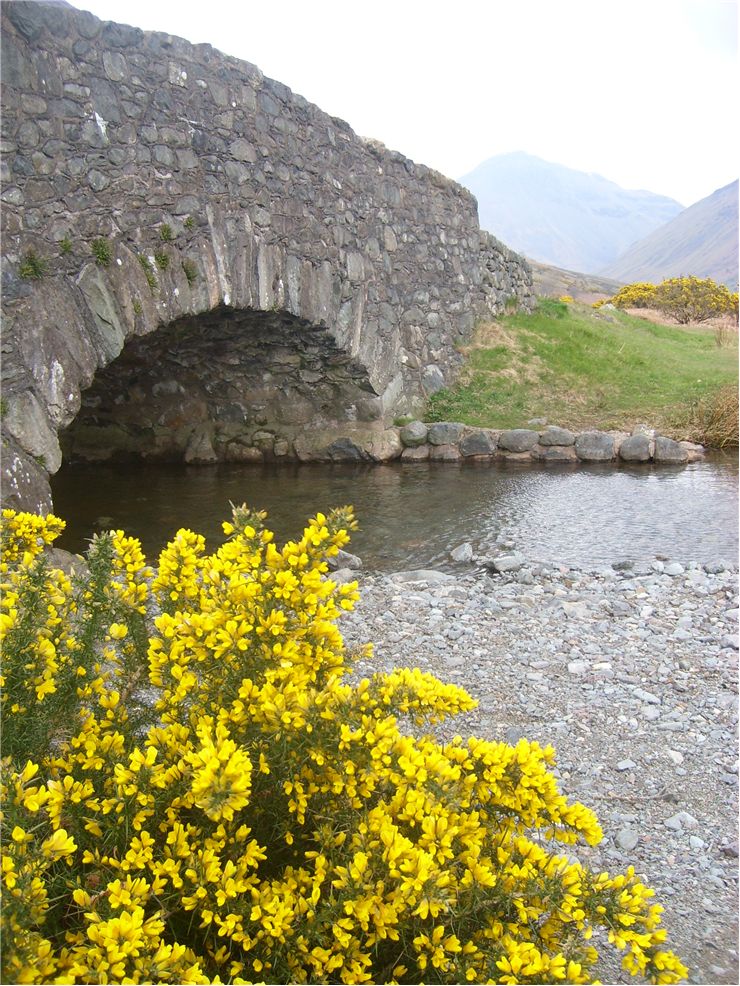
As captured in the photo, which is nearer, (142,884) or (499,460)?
(142,884)

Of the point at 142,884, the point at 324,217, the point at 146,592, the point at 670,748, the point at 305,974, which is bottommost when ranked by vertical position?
the point at 670,748

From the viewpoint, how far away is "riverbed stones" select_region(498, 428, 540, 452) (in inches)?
532

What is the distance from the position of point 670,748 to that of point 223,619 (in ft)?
9.16

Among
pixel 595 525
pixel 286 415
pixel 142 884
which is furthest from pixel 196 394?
pixel 142 884

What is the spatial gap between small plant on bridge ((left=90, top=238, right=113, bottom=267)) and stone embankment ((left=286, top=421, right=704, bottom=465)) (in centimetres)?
632

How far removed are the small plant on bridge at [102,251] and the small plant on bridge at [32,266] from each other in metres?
0.61

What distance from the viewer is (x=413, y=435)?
13.5 metres

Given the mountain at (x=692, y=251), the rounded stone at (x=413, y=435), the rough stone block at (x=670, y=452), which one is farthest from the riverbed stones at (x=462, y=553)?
the mountain at (x=692, y=251)

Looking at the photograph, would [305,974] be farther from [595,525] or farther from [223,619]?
[595,525]

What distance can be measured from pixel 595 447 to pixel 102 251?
9.13m

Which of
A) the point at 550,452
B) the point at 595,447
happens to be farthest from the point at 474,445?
the point at 595,447

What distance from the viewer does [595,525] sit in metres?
9.20

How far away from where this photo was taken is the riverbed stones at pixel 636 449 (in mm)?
13281

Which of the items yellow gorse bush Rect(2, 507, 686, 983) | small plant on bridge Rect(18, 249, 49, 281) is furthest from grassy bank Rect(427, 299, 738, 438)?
yellow gorse bush Rect(2, 507, 686, 983)
